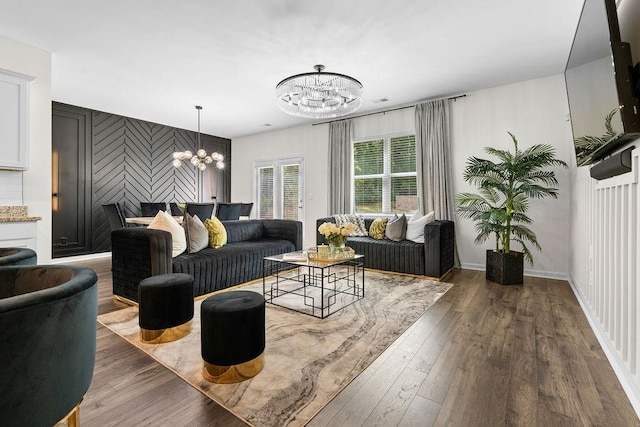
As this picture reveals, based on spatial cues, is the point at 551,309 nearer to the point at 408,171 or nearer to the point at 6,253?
the point at 408,171

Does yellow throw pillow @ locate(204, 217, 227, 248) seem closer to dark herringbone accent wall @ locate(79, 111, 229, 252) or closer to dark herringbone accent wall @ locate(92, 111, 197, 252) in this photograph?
dark herringbone accent wall @ locate(92, 111, 197, 252)

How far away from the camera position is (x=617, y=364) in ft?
5.83

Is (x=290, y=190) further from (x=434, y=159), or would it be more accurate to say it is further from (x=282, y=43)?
(x=282, y=43)

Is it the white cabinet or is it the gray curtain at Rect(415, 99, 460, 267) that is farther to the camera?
the gray curtain at Rect(415, 99, 460, 267)

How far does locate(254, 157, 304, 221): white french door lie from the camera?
6844mm

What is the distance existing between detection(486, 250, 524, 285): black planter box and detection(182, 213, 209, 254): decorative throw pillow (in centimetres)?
354

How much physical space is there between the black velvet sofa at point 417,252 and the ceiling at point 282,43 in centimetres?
206

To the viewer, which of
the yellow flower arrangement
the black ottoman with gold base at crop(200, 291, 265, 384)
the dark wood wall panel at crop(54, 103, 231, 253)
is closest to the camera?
the black ottoman with gold base at crop(200, 291, 265, 384)

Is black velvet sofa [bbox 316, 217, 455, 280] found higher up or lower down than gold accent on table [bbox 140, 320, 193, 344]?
higher up

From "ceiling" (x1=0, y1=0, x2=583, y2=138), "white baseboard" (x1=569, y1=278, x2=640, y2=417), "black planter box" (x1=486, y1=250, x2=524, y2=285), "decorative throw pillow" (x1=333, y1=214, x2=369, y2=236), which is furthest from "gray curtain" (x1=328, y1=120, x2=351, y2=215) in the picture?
"white baseboard" (x1=569, y1=278, x2=640, y2=417)

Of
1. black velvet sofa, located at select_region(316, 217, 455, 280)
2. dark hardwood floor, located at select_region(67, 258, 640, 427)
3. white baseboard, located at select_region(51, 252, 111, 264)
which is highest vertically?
black velvet sofa, located at select_region(316, 217, 455, 280)

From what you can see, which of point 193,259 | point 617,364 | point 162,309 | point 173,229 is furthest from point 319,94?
point 617,364

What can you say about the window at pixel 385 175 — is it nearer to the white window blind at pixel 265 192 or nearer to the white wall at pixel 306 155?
the white wall at pixel 306 155

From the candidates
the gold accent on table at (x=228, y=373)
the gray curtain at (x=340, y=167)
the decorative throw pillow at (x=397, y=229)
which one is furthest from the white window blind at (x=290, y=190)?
the gold accent on table at (x=228, y=373)
